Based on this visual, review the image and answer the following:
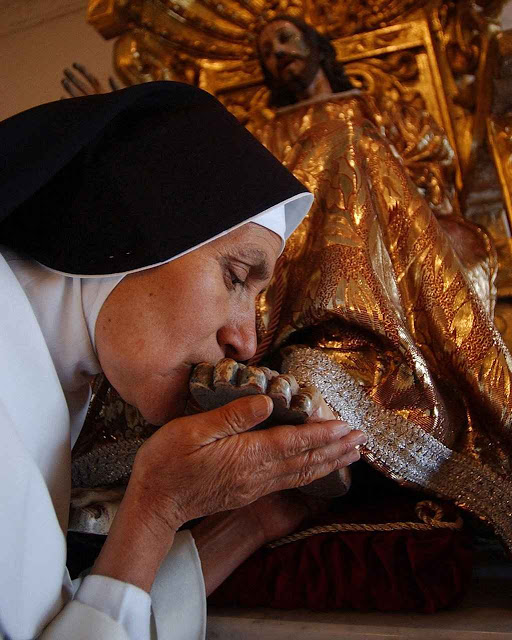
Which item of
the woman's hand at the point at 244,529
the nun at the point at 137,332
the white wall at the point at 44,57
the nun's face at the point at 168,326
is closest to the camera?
the nun at the point at 137,332

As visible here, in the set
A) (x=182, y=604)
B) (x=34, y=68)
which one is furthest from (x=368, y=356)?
(x=34, y=68)

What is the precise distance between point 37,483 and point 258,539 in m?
0.39

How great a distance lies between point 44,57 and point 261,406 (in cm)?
284

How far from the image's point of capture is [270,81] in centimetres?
197

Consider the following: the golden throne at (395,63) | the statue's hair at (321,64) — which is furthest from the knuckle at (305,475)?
the statue's hair at (321,64)

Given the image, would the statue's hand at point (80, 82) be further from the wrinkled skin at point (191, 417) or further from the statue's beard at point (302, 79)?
the wrinkled skin at point (191, 417)

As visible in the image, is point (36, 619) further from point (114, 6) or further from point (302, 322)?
point (114, 6)

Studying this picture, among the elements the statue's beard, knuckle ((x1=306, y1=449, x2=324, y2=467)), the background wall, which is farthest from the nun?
the background wall

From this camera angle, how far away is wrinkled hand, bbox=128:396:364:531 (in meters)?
0.77

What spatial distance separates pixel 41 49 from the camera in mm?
3186

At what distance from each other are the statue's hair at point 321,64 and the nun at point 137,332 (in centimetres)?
104

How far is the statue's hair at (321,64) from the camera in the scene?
75.5 inches

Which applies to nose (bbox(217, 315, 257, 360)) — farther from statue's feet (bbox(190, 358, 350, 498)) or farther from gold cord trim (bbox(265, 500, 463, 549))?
gold cord trim (bbox(265, 500, 463, 549))

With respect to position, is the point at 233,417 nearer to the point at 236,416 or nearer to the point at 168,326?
the point at 236,416
